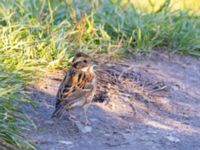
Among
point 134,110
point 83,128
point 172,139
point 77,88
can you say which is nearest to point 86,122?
point 83,128

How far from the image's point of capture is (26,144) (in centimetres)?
606

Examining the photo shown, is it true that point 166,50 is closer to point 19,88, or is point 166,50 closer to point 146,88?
point 146,88

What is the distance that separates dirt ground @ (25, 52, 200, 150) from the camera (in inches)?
263

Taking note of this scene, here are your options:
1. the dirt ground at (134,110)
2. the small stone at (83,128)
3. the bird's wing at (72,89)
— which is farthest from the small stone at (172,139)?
the bird's wing at (72,89)

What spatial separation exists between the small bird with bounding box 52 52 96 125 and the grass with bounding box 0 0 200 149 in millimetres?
345

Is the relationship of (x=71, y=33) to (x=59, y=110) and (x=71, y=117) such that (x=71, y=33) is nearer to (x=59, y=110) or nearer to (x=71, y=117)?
(x=71, y=117)

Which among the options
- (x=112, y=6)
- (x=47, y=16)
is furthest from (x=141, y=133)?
(x=112, y=6)

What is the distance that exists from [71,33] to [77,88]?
1591 millimetres

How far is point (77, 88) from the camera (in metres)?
6.68

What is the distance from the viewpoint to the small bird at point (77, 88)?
6.59 meters

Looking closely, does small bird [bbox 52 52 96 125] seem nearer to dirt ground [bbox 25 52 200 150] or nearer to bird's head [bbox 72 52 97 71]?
bird's head [bbox 72 52 97 71]

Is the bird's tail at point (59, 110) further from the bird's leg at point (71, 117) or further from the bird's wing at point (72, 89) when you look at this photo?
the bird's leg at point (71, 117)

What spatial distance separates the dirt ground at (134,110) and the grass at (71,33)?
177 millimetres

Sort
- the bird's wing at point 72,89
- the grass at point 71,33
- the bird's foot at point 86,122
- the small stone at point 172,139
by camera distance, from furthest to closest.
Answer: the grass at point 71,33 → the bird's foot at point 86,122 → the small stone at point 172,139 → the bird's wing at point 72,89
